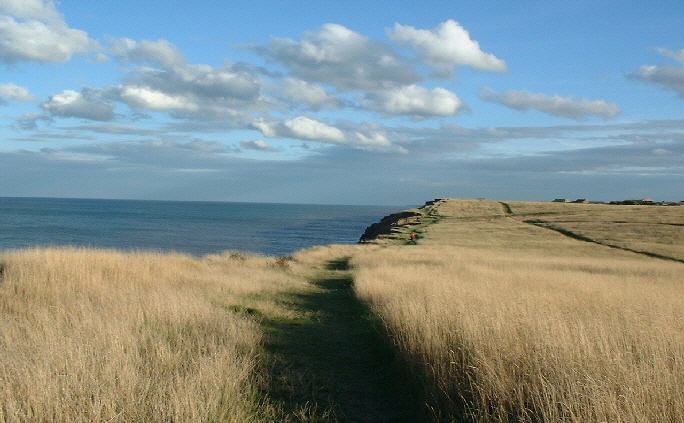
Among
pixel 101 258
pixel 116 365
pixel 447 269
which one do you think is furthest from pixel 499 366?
pixel 447 269

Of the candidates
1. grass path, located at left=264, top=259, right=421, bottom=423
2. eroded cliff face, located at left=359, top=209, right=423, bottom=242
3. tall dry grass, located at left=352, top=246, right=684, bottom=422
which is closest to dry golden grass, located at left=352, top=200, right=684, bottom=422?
tall dry grass, located at left=352, top=246, right=684, bottom=422

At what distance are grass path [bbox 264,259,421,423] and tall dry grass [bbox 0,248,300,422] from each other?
0.48 meters

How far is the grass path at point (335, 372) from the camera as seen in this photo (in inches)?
226

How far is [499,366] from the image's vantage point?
532 cm

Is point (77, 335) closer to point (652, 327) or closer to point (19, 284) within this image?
point (19, 284)

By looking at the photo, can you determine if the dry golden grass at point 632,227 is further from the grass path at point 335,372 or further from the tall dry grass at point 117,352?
the tall dry grass at point 117,352

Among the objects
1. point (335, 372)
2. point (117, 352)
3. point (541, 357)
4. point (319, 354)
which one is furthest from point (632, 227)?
point (117, 352)

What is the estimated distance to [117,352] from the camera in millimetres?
6008

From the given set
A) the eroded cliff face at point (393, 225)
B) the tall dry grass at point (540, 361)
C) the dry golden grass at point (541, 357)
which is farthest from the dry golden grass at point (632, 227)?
the tall dry grass at point (540, 361)

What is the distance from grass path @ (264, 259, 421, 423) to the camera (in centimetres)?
573

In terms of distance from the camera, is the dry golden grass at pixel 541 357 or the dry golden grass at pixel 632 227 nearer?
the dry golden grass at pixel 541 357

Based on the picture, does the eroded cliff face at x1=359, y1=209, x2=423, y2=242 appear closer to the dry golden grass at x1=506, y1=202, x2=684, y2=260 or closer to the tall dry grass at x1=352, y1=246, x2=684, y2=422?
the dry golden grass at x1=506, y1=202, x2=684, y2=260

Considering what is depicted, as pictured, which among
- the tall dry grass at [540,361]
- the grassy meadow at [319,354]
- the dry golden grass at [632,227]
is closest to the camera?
the tall dry grass at [540,361]

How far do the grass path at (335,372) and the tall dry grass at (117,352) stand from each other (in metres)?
0.48
